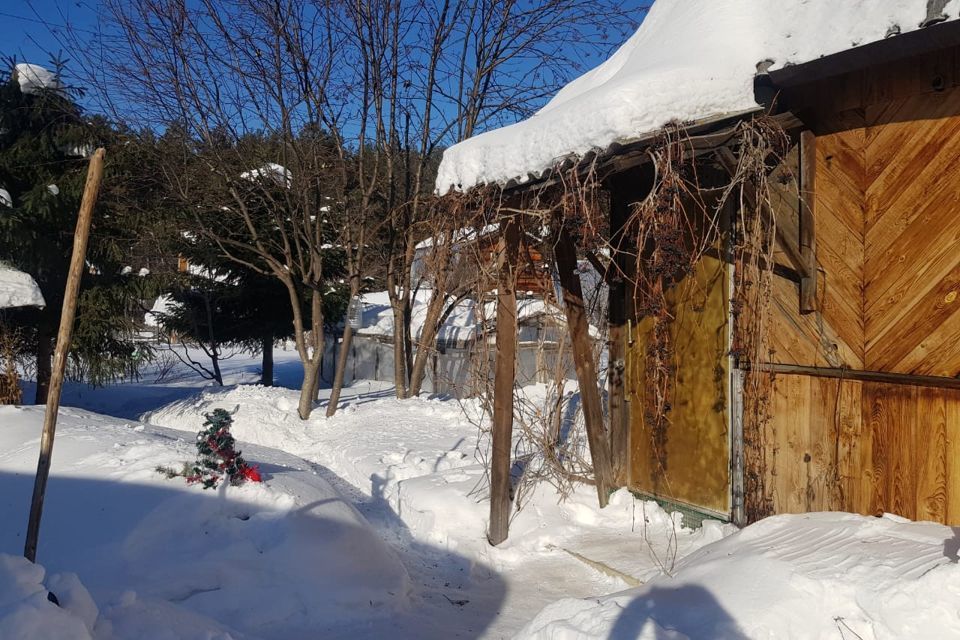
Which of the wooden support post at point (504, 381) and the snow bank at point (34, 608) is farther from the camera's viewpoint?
the wooden support post at point (504, 381)

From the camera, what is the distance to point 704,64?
4531 millimetres

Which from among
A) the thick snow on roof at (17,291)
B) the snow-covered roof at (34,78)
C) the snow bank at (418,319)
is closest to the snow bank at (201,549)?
the thick snow on roof at (17,291)

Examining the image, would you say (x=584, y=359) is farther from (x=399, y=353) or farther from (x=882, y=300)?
(x=399, y=353)

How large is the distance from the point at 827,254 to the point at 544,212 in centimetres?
195

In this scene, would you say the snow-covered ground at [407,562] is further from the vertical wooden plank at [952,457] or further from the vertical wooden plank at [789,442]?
the vertical wooden plank at [789,442]

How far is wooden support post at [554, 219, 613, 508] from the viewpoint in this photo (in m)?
6.27

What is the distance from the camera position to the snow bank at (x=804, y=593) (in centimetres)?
292

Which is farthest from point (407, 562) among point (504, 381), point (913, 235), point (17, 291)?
point (17, 291)

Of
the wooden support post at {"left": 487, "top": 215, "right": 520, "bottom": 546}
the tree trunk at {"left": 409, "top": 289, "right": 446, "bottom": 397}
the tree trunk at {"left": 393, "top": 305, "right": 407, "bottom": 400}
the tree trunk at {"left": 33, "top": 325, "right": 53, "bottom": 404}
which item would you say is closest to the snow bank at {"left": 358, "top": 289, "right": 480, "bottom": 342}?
the tree trunk at {"left": 393, "top": 305, "right": 407, "bottom": 400}

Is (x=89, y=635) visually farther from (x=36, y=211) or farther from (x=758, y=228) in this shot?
(x=36, y=211)

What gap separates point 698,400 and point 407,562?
286 cm

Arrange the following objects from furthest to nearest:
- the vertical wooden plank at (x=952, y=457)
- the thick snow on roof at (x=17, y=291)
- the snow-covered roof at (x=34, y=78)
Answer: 1. the snow-covered roof at (x=34, y=78)
2. the thick snow on roof at (x=17, y=291)
3. the vertical wooden plank at (x=952, y=457)

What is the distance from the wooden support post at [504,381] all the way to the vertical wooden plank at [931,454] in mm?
3075

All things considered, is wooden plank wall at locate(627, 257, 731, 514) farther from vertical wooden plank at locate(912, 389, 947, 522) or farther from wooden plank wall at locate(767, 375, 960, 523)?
vertical wooden plank at locate(912, 389, 947, 522)
